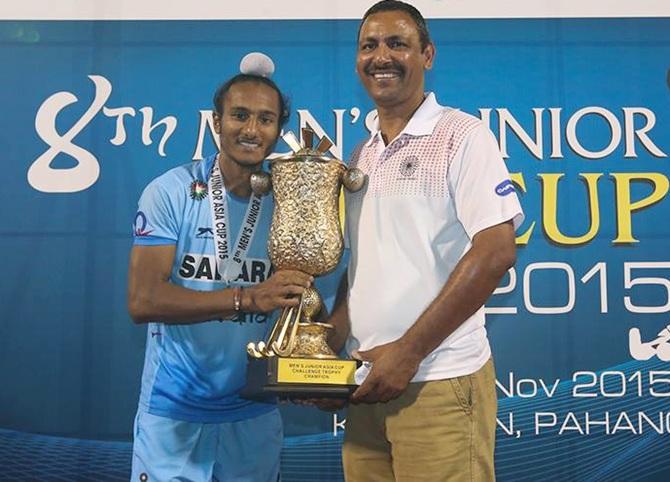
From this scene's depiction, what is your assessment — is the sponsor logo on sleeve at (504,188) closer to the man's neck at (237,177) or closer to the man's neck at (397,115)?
the man's neck at (397,115)

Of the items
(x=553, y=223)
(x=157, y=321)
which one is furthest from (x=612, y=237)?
(x=157, y=321)

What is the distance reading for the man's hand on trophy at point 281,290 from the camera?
1.57 m

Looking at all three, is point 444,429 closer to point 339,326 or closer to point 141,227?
point 339,326

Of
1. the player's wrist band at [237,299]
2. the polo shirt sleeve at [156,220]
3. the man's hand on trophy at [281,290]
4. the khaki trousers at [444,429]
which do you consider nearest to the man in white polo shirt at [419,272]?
the khaki trousers at [444,429]

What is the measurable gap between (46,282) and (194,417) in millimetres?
829

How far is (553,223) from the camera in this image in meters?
2.32

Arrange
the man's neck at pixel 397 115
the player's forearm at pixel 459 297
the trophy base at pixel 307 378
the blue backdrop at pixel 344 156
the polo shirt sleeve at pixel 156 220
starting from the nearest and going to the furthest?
the player's forearm at pixel 459 297 → the trophy base at pixel 307 378 → the man's neck at pixel 397 115 → the polo shirt sleeve at pixel 156 220 → the blue backdrop at pixel 344 156

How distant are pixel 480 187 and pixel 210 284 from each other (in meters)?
0.72

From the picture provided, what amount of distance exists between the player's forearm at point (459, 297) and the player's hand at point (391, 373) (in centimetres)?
1

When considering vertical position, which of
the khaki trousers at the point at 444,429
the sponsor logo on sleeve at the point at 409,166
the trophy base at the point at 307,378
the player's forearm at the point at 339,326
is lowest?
the khaki trousers at the point at 444,429

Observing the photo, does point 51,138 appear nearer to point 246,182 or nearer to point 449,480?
point 246,182

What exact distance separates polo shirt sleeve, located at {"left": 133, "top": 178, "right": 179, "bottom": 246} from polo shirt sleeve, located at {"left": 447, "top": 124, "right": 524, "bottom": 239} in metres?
0.70

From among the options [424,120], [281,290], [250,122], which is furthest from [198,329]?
[424,120]

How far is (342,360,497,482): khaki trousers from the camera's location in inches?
55.4
